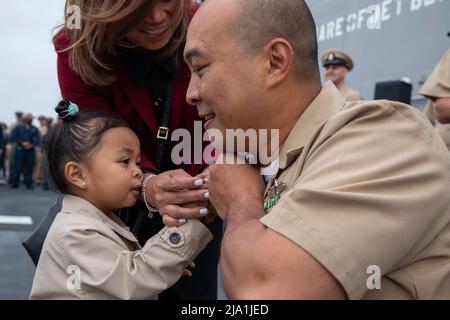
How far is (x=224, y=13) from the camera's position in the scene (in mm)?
1524

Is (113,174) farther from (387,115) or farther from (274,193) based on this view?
(387,115)

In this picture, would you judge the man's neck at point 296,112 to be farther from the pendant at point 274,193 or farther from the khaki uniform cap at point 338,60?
the khaki uniform cap at point 338,60

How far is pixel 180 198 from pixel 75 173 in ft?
1.85

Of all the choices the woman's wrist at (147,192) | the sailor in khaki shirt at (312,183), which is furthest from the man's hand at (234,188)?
the woman's wrist at (147,192)

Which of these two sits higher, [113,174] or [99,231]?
[113,174]

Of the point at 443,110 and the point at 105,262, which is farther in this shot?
the point at 443,110

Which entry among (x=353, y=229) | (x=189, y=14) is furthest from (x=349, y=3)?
(x=353, y=229)

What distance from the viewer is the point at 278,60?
1.45 m

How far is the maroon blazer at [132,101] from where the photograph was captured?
224cm

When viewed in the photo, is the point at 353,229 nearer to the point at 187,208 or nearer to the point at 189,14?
the point at 187,208

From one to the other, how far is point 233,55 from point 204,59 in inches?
3.6

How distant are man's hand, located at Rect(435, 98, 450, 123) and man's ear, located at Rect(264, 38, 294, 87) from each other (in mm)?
2153

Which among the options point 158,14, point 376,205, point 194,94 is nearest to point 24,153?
point 158,14

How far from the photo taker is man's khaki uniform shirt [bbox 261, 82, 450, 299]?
1.07m
